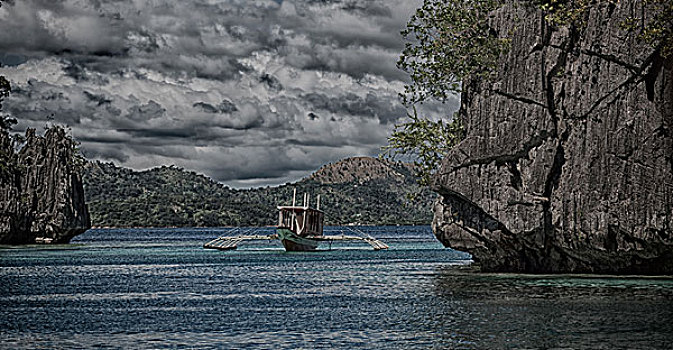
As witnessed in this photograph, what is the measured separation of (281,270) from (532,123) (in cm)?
2644

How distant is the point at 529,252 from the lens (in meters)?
42.8

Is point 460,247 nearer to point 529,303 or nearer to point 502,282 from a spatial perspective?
point 502,282

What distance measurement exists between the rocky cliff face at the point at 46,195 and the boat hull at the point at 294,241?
1180 inches

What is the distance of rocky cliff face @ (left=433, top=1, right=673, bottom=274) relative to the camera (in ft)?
121

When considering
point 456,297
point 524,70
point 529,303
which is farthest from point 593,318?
point 524,70

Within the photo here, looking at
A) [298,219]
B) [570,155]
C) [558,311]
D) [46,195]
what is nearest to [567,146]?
[570,155]

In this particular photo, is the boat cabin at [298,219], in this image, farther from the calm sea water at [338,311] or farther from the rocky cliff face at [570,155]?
the rocky cliff face at [570,155]

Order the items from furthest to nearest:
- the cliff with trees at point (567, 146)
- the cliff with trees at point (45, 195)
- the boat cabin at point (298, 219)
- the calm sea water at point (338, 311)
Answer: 1. the cliff with trees at point (45, 195)
2. the boat cabin at point (298, 219)
3. the cliff with trees at point (567, 146)
4. the calm sea water at point (338, 311)

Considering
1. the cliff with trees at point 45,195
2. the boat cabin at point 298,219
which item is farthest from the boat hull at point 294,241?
the cliff with trees at point 45,195

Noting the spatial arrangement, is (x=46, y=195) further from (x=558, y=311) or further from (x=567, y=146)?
(x=558, y=311)

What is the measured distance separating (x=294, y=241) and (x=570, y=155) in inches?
2146

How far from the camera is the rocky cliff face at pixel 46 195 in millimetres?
100250

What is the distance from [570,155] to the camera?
39.1m

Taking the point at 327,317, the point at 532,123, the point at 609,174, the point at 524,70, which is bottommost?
the point at 327,317
